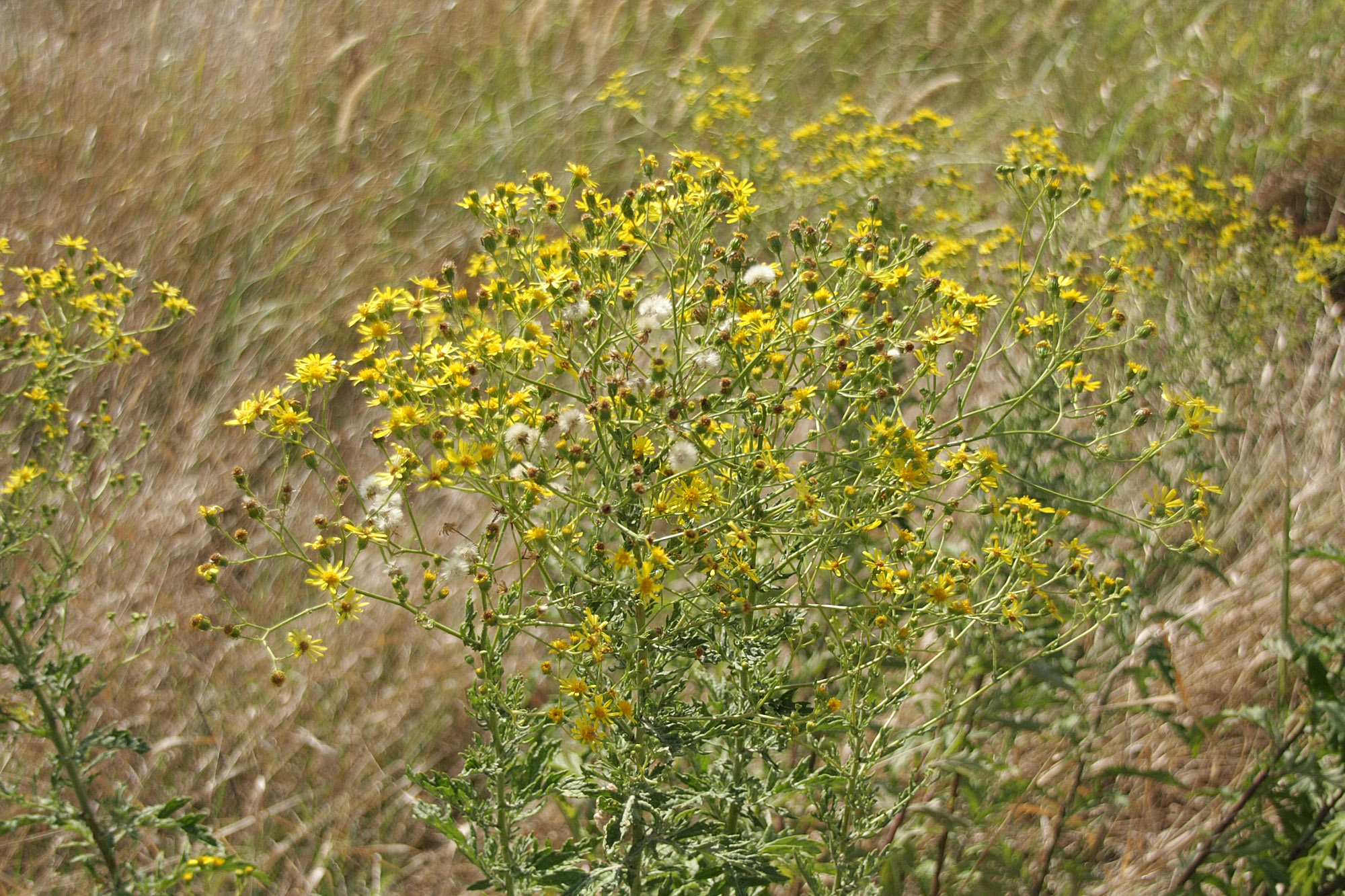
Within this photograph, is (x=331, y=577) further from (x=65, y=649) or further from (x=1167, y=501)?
(x=65, y=649)

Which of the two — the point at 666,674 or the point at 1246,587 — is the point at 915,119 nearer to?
the point at 1246,587

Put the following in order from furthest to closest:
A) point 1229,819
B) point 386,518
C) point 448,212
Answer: point 448,212 < point 1229,819 < point 386,518

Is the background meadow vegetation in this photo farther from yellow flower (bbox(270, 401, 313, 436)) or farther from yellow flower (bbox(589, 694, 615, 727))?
yellow flower (bbox(270, 401, 313, 436))

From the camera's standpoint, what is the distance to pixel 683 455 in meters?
2.07

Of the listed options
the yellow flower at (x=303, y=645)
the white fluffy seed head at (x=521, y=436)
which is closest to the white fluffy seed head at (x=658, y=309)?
the white fluffy seed head at (x=521, y=436)

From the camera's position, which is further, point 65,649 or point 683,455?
point 65,649

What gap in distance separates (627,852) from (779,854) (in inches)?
16.2

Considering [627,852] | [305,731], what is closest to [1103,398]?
[627,852]

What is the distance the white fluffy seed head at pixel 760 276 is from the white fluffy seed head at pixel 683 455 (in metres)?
0.41

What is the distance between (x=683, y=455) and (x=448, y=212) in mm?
5079

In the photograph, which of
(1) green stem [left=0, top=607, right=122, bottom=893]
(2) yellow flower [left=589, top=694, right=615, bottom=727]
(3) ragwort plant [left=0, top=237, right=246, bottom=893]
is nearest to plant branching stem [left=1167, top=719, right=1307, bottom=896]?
(2) yellow flower [left=589, top=694, right=615, bottom=727]

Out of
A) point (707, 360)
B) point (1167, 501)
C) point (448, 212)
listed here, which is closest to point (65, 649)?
point (448, 212)

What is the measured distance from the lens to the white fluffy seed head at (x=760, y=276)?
2172mm

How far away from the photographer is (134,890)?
3111mm
